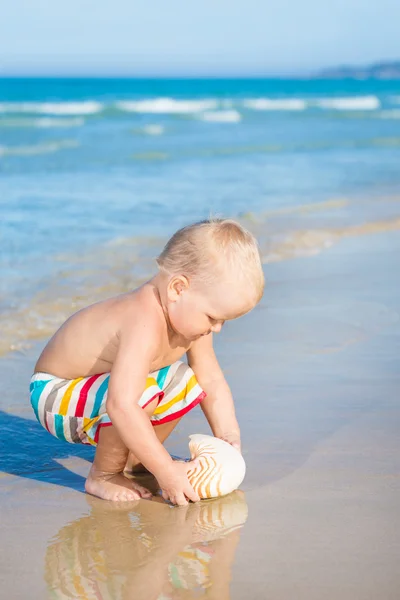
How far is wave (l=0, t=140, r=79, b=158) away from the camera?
17234 mm

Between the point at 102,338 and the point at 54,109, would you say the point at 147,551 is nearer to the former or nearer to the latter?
the point at 102,338

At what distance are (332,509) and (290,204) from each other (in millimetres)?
7223

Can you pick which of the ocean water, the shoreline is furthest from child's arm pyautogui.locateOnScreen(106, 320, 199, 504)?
the shoreline

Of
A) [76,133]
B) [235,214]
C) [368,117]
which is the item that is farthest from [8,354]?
[368,117]

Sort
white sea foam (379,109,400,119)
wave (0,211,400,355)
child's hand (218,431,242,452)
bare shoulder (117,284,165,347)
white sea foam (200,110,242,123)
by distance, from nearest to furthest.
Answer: bare shoulder (117,284,165,347), child's hand (218,431,242,452), wave (0,211,400,355), white sea foam (200,110,242,123), white sea foam (379,109,400,119)

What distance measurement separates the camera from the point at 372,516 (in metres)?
2.75

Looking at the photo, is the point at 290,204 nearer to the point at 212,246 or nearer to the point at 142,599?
the point at 212,246

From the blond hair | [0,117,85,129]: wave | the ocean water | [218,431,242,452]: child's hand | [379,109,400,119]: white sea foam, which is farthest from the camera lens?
[379,109,400,119]: white sea foam

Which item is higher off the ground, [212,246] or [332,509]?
[212,246]

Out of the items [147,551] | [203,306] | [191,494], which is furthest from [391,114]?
[147,551]

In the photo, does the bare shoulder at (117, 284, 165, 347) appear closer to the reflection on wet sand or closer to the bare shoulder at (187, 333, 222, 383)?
the bare shoulder at (187, 333, 222, 383)

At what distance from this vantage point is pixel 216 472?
9.62 ft

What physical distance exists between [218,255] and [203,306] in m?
0.17

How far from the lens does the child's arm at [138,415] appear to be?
2.83 m
